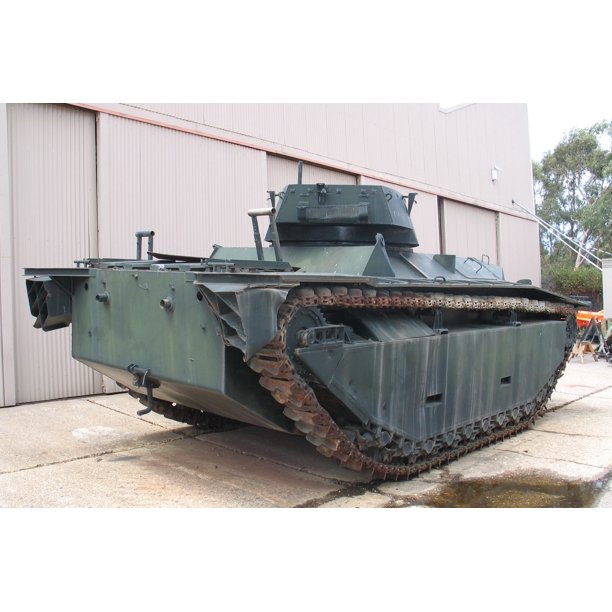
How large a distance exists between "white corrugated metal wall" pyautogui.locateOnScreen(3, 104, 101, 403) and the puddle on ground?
6.03 metres

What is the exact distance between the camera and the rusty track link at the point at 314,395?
457 centimetres

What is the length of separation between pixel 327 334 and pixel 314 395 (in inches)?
18.6

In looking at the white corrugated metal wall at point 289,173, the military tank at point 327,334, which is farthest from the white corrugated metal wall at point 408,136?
the military tank at point 327,334

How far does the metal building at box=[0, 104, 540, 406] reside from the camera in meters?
8.88

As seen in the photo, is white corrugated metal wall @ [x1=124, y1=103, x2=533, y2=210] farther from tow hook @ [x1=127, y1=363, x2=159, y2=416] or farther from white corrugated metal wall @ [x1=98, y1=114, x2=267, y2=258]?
tow hook @ [x1=127, y1=363, x2=159, y2=416]

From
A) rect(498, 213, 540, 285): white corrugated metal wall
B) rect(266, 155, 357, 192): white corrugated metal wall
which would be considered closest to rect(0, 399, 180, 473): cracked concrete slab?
rect(266, 155, 357, 192): white corrugated metal wall

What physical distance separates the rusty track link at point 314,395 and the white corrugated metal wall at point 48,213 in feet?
17.4

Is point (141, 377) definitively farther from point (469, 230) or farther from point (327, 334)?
point (469, 230)

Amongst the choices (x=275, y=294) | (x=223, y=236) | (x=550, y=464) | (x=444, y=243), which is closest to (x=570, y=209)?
(x=444, y=243)

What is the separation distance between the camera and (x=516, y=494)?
5328 mm

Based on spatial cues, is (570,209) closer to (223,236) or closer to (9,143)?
(223,236)

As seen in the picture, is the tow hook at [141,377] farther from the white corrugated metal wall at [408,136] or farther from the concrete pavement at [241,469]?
the white corrugated metal wall at [408,136]

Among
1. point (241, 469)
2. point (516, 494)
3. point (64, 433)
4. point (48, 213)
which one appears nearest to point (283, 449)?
point (241, 469)

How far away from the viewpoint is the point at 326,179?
13.5m
